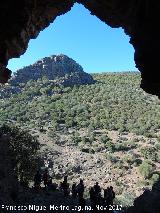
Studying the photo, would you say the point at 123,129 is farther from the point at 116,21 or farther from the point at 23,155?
the point at 116,21

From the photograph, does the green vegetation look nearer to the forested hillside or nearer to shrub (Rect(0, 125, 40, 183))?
the forested hillside

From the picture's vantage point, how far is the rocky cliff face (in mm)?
117250

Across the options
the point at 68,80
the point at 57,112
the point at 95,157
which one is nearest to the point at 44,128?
the point at 57,112

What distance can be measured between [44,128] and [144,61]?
63.5 meters

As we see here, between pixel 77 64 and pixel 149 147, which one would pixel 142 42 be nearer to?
pixel 149 147

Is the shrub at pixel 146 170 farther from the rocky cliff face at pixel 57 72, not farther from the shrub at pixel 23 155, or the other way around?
the rocky cliff face at pixel 57 72

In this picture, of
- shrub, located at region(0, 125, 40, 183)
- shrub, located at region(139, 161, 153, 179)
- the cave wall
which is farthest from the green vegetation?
the cave wall

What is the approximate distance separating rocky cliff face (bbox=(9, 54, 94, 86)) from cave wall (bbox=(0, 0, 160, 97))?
96.3 meters

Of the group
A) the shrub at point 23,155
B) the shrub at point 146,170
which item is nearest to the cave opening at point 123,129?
the shrub at point 146,170

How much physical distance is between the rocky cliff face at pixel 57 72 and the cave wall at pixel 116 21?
316 feet

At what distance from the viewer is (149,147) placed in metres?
68.8

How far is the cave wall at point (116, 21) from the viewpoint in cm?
1669

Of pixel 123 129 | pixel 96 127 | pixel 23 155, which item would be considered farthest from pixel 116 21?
pixel 96 127

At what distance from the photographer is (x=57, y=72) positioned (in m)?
121
